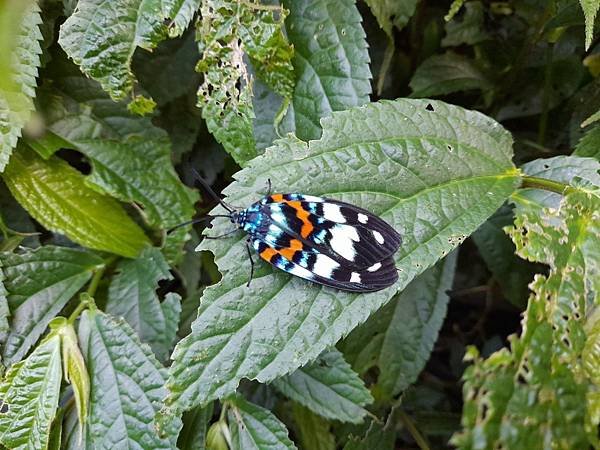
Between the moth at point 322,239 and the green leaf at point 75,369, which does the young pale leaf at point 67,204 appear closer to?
the green leaf at point 75,369

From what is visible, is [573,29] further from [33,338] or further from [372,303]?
[33,338]

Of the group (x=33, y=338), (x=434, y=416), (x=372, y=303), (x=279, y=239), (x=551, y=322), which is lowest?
(x=434, y=416)

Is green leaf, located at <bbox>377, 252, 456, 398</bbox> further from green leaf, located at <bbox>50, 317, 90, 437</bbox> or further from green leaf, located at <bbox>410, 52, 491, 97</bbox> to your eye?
green leaf, located at <bbox>50, 317, 90, 437</bbox>

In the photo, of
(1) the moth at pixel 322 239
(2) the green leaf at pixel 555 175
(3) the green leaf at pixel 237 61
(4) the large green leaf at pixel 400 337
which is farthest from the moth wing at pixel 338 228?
(4) the large green leaf at pixel 400 337

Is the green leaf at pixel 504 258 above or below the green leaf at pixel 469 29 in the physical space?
below

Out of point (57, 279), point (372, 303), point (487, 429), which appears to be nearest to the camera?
point (487, 429)

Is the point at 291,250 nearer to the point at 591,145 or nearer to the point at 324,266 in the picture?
the point at 324,266

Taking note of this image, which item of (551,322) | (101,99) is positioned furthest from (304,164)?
(101,99)
